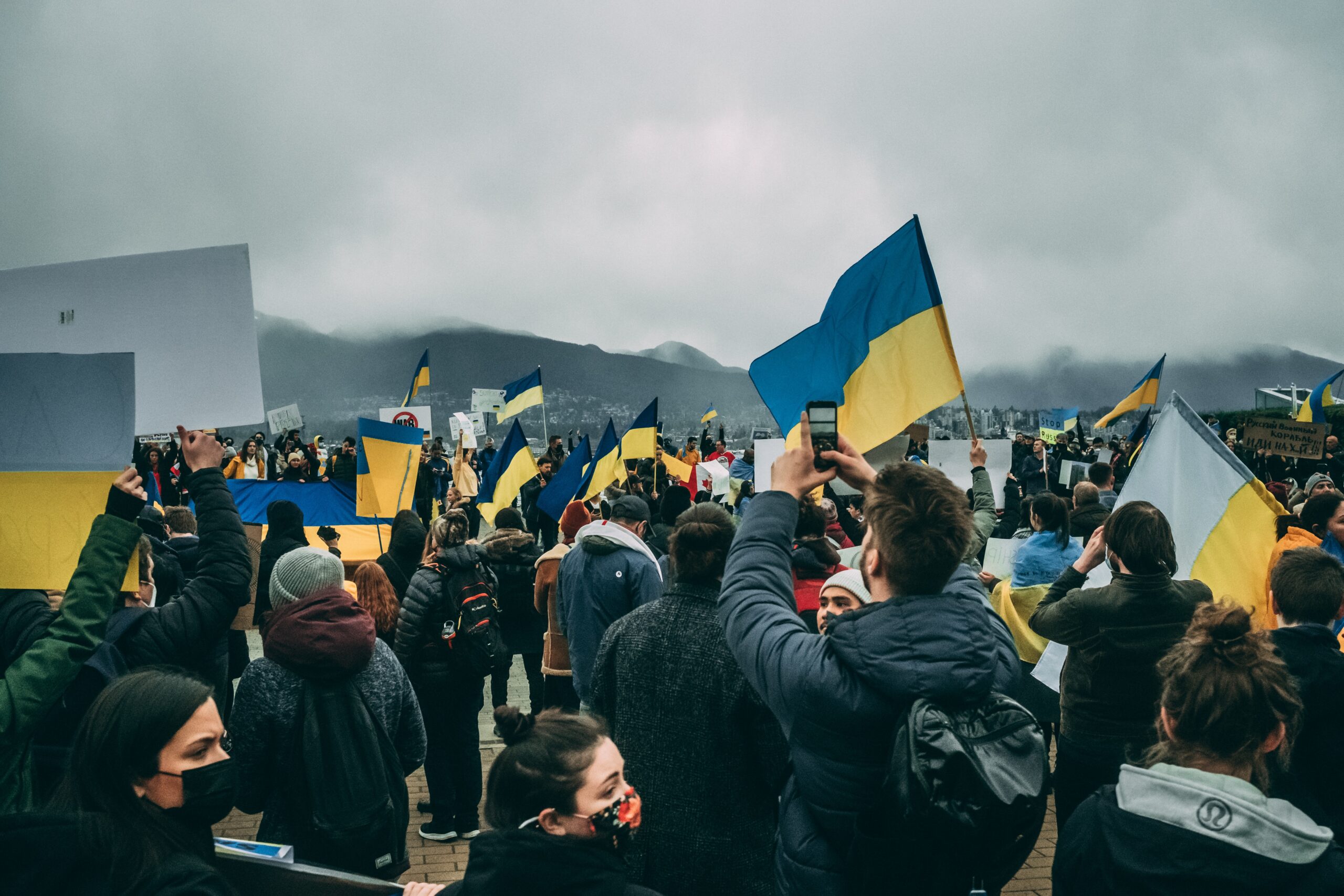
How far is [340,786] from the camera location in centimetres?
323

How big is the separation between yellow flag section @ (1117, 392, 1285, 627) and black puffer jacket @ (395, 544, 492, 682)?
132 inches

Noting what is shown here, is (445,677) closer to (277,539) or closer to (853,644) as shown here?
(277,539)

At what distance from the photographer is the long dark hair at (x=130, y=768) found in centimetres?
183

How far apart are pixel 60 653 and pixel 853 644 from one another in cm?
206

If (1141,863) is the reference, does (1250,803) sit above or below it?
above

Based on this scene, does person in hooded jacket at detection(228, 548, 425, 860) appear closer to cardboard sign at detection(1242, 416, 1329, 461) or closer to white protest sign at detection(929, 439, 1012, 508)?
white protest sign at detection(929, 439, 1012, 508)

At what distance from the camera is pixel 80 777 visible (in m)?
1.94

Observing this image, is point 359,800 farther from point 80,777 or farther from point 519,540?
point 519,540

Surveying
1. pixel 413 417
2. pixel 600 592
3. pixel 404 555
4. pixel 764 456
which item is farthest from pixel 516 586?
pixel 413 417

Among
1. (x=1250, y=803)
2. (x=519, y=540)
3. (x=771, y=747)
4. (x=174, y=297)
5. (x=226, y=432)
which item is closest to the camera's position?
(x=1250, y=803)

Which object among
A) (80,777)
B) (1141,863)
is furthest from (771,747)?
(80,777)

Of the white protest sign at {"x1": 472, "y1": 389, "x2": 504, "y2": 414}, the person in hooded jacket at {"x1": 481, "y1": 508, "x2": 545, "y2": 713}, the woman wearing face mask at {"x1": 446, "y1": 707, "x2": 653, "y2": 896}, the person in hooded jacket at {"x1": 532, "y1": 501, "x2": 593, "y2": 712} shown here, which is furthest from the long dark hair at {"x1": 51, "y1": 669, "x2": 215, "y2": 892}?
the white protest sign at {"x1": 472, "y1": 389, "x2": 504, "y2": 414}

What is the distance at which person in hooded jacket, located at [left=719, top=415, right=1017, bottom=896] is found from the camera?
1.98m

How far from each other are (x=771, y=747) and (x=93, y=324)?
8.40 feet
